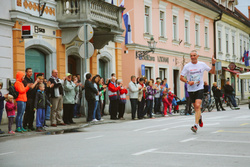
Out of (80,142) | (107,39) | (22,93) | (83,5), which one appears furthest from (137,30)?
(80,142)

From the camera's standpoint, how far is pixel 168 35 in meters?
34.8

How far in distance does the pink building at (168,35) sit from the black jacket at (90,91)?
11303mm

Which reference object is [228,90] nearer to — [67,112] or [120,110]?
[120,110]

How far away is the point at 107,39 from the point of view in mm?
24016

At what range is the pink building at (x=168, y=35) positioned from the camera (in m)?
29.6

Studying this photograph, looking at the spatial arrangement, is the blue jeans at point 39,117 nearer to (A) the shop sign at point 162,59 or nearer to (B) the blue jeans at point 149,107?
(B) the blue jeans at point 149,107

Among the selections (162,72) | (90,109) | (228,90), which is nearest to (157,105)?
(90,109)

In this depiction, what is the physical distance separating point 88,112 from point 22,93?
4.19 m

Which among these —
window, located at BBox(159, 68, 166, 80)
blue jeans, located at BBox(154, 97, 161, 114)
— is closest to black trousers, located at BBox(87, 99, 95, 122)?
blue jeans, located at BBox(154, 97, 161, 114)

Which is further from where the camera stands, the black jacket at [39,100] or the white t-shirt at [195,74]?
the black jacket at [39,100]

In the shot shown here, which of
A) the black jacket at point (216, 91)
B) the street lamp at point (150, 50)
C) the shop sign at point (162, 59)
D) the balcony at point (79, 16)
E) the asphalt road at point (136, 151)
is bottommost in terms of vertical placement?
the asphalt road at point (136, 151)

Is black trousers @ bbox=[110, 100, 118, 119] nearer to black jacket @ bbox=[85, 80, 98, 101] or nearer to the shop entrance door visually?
black jacket @ bbox=[85, 80, 98, 101]

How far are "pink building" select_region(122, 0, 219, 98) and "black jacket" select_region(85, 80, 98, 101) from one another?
37.1ft

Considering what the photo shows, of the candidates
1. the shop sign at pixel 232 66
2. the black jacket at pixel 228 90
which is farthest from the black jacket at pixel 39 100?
the shop sign at pixel 232 66
